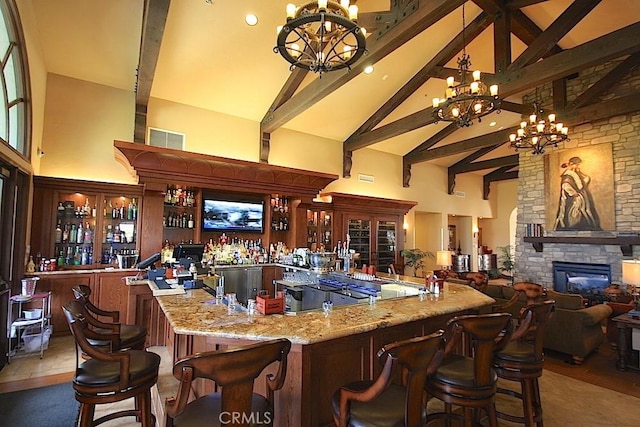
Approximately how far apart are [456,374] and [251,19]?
18.2 ft

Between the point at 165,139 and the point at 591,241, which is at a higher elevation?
the point at 165,139

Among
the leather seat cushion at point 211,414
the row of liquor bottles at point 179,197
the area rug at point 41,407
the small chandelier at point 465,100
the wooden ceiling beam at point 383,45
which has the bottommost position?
the area rug at point 41,407

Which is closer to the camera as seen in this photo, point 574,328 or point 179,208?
point 574,328

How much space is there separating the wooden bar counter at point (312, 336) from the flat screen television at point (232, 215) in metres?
4.08

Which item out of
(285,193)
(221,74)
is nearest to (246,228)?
(285,193)

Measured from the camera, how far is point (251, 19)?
5.30 metres

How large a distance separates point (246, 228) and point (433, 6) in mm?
5148

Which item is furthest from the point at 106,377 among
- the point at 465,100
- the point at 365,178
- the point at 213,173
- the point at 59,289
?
the point at 365,178

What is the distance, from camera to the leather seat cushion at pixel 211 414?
1.56 m

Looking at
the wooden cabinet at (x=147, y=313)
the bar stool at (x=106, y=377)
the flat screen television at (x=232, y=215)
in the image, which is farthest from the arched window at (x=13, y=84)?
the bar stool at (x=106, y=377)

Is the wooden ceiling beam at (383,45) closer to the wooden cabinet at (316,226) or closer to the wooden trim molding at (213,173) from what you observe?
the wooden trim molding at (213,173)

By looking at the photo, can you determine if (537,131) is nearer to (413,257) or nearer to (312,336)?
(413,257)

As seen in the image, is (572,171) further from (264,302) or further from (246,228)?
(264,302)

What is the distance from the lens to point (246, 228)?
23.4 ft
